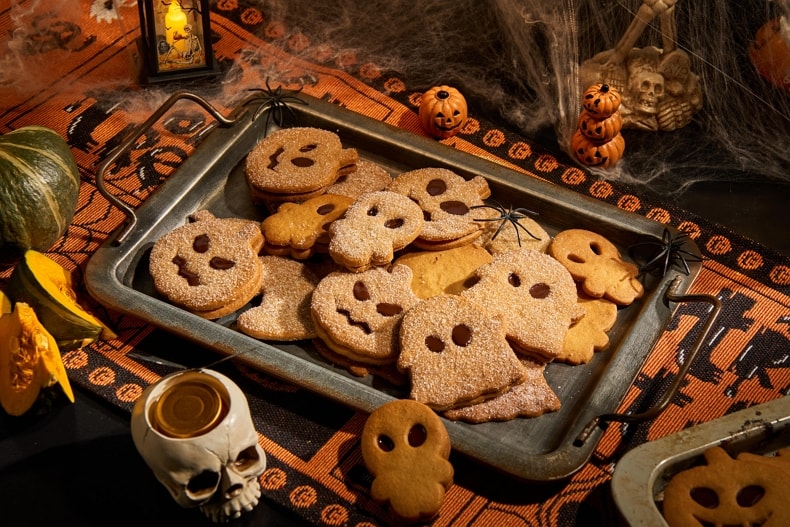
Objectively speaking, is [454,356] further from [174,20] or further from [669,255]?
[174,20]

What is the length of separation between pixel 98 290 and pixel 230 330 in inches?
11.2

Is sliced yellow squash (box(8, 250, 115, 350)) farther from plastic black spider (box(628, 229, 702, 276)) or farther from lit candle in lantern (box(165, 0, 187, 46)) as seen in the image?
plastic black spider (box(628, 229, 702, 276))

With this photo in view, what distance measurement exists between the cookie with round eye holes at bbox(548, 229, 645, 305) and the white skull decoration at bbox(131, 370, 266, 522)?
29.0 inches

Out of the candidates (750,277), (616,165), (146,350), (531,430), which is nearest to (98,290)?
(146,350)

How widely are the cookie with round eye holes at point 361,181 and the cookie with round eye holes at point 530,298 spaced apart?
0.34 metres

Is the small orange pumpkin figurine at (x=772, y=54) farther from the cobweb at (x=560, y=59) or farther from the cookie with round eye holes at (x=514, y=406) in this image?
the cookie with round eye holes at (x=514, y=406)

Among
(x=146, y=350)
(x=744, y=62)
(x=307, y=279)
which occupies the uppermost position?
(x=744, y=62)

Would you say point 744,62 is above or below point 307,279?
above

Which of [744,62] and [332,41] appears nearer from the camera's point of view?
[744,62]

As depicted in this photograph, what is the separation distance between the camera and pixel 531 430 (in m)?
1.81

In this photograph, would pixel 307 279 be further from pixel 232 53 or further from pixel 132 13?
pixel 132 13

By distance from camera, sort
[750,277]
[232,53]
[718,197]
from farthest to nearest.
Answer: [232,53] < [718,197] < [750,277]

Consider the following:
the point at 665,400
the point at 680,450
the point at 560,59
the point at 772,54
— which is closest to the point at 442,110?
the point at 560,59

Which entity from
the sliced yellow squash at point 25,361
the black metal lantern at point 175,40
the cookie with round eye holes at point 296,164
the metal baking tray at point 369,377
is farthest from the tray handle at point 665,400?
the black metal lantern at point 175,40
